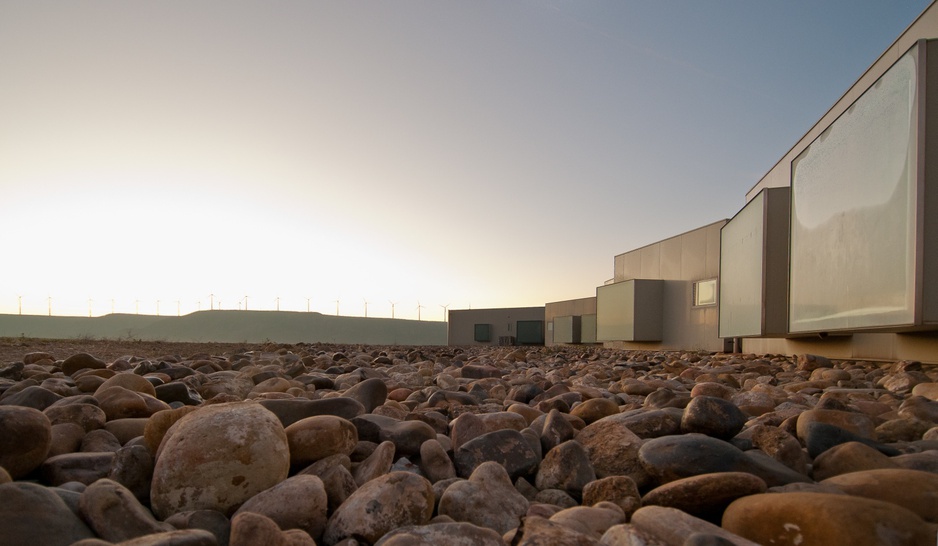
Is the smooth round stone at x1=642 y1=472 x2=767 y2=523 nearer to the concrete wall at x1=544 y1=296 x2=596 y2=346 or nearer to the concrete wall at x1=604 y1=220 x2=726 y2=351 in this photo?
the concrete wall at x1=604 y1=220 x2=726 y2=351

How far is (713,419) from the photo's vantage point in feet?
7.30

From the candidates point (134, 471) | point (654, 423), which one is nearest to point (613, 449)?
point (654, 423)

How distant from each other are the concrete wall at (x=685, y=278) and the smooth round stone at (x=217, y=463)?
14.1 metres

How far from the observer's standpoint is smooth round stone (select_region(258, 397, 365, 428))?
237cm

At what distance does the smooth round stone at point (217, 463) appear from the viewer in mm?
1665

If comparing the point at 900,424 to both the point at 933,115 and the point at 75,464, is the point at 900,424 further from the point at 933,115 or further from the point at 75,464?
the point at 75,464

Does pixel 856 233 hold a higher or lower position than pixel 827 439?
higher

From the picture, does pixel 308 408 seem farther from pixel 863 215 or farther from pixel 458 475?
pixel 863 215

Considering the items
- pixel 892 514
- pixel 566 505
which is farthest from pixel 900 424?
pixel 566 505

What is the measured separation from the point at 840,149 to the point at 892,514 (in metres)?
5.77

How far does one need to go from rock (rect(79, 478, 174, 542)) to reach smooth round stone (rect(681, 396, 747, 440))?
185 cm

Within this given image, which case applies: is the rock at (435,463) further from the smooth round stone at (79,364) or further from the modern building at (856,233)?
the modern building at (856,233)

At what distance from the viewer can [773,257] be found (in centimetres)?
896

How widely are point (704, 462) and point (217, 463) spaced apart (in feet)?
4.87
